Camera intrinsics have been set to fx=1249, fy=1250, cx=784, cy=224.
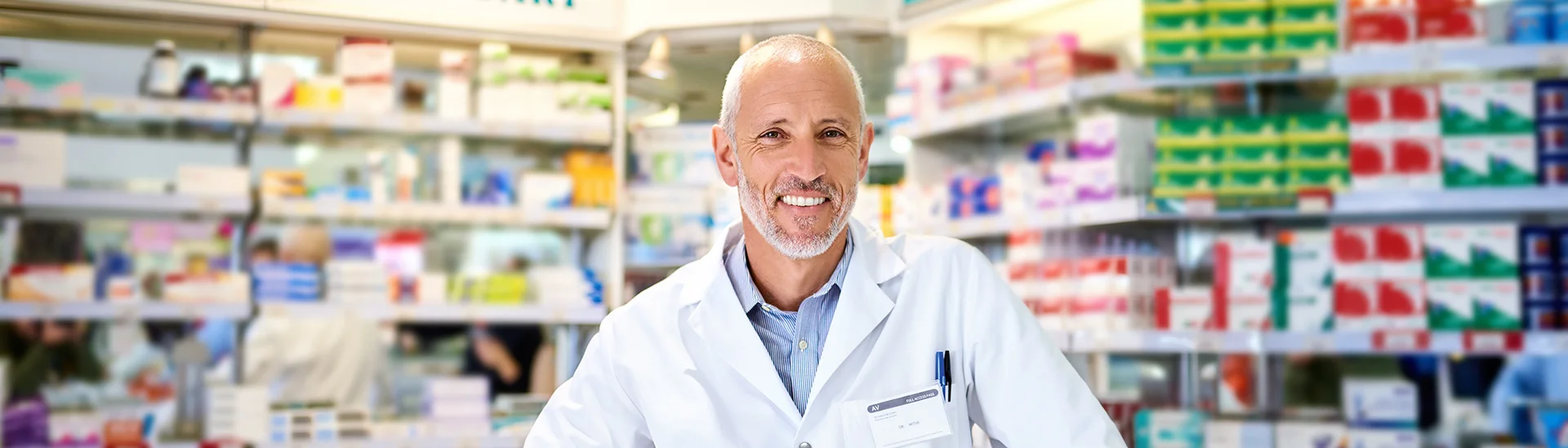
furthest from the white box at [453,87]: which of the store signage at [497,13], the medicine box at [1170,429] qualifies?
the medicine box at [1170,429]

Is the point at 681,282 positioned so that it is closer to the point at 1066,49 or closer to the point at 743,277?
the point at 743,277

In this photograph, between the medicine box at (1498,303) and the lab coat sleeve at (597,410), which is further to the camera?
the medicine box at (1498,303)

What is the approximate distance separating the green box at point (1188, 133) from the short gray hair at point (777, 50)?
2.13 m

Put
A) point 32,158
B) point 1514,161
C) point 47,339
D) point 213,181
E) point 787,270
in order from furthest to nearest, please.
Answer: point 213,181
point 47,339
point 32,158
point 1514,161
point 787,270

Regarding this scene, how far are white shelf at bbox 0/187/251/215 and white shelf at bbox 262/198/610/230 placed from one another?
5.7 inches

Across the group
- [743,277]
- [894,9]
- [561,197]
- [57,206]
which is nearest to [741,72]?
[743,277]

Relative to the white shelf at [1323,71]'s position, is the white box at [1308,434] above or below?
below

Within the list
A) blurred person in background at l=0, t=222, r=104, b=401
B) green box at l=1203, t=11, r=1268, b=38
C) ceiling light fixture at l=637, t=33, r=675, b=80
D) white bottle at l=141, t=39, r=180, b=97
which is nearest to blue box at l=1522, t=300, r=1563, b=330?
green box at l=1203, t=11, r=1268, b=38

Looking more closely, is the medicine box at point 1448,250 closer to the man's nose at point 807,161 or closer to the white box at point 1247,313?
the white box at point 1247,313

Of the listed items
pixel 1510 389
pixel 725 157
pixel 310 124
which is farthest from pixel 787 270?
pixel 310 124

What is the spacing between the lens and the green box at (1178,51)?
147 inches

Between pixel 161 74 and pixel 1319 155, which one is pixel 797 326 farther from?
pixel 161 74

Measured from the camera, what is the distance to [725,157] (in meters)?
1.91

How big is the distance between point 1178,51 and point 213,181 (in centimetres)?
352
